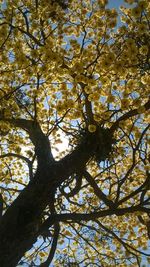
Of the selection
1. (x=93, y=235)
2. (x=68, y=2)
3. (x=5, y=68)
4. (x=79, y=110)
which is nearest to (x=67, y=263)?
(x=93, y=235)

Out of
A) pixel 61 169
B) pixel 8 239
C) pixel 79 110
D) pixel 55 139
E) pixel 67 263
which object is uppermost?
pixel 55 139

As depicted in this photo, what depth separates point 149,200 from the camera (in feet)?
19.6

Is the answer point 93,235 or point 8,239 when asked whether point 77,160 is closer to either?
point 8,239

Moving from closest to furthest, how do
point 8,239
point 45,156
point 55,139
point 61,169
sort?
point 8,239, point 61,169, point 45,156, point 55,139

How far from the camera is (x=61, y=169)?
6691 mm

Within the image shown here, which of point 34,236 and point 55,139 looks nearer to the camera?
point 34,236

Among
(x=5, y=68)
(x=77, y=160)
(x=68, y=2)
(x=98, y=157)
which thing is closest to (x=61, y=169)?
(x=77, y=160)

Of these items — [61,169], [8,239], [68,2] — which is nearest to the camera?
[8,239]

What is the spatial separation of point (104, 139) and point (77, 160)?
736 millimetres

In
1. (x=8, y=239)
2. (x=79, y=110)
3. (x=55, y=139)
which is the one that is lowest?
(x=8, y=239)

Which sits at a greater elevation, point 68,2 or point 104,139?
point 68,2

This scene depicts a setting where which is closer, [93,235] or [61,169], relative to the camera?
[61,169]

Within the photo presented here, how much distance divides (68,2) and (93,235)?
6.01m

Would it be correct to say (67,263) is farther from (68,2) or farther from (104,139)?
(68,2)
